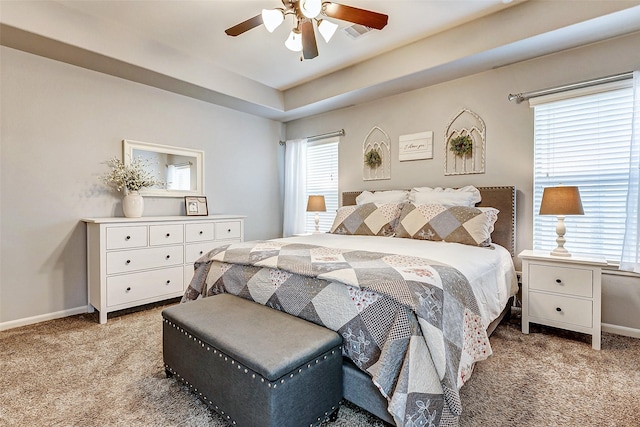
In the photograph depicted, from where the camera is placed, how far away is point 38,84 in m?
2.75

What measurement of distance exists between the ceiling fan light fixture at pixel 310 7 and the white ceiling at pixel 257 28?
66 centimetres

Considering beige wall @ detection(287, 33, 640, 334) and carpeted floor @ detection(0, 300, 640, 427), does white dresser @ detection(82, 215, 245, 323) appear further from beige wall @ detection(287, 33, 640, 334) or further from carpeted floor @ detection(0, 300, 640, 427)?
beige wall @ detection(287, 33, 640, 334)

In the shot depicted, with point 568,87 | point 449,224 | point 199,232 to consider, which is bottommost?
point 199,232

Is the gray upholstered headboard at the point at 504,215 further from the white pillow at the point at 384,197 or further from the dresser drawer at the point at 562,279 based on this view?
the white pillow at the point at 384,197

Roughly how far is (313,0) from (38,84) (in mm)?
2601

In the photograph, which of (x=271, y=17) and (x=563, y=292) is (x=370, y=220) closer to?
(x=563, y=292)

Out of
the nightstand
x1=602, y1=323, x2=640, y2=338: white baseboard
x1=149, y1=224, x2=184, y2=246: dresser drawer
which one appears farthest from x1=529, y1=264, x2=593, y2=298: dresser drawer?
x1=149, y1=224, x2=184, y2=246: dresser drawer

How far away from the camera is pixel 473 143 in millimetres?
3199

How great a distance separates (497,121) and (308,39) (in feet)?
6.73

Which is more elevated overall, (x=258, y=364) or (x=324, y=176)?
(x=324, y=176)

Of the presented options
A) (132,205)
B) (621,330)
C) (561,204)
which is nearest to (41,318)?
(132,205)

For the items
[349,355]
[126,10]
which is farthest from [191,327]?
[126,10]

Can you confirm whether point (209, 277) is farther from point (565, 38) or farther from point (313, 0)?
point (565, 38)

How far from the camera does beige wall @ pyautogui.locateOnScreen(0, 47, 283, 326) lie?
Result: 2631 millimetres
